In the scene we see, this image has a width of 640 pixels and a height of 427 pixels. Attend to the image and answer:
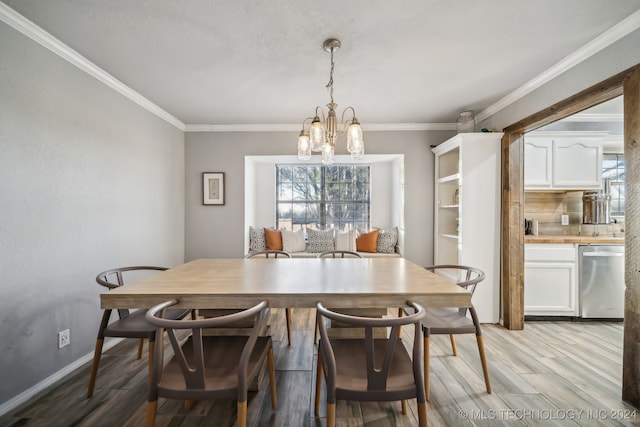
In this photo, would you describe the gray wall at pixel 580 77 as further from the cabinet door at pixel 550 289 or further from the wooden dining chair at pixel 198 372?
the wooden dining chair at pixel 198 372

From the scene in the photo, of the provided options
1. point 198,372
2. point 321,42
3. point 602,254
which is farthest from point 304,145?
point 602,254

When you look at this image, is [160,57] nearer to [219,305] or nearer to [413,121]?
[219,305]

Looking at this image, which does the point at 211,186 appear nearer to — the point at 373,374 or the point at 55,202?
the point at 55,202

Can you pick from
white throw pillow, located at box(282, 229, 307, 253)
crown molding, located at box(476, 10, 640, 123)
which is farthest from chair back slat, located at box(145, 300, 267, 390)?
white throw pillow, located at box(282, 229, 307, 253)

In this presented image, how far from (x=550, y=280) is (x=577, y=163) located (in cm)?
132

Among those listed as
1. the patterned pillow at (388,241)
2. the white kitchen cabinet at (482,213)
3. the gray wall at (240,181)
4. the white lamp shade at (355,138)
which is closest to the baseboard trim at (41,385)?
the gray wall at (240,181)

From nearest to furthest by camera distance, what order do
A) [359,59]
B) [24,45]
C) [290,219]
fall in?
[24,45] → [359,59] → [290,219]

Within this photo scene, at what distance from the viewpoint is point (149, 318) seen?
1071mm

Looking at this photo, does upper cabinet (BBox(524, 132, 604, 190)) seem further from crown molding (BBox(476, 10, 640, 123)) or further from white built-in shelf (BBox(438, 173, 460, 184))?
white built-in shelf (BBox(438, 173, 460, 184))

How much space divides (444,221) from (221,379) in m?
3.25

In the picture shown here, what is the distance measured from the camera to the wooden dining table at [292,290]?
137 centimetres

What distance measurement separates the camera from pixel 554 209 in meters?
3.36

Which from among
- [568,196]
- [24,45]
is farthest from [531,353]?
[24,45]

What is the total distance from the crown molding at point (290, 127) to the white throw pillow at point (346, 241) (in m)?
1.46
